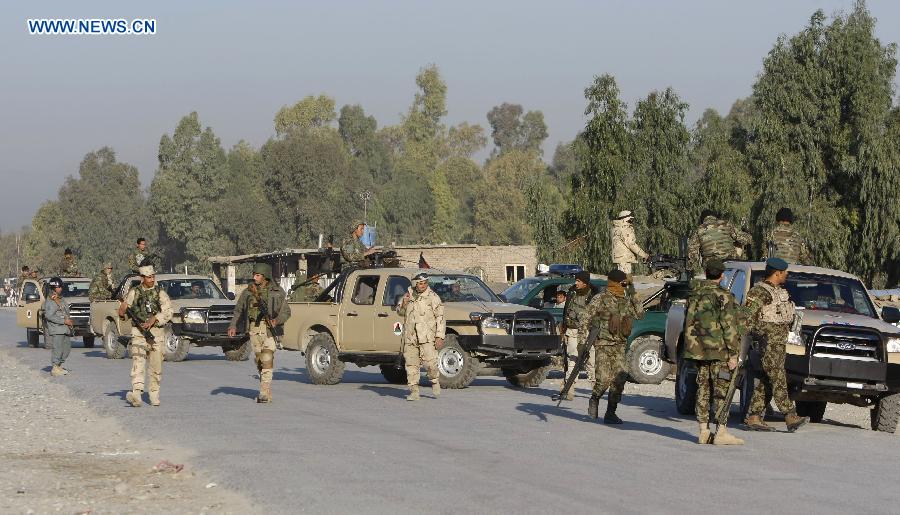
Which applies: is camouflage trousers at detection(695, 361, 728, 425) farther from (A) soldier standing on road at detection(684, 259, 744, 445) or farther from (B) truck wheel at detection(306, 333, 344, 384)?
(B) truck wheel at detection(306, 333, 344, 384)

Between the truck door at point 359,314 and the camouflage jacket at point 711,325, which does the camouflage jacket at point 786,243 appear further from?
the truck door at point 359,314

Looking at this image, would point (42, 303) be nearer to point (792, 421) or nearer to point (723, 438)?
point (792, 421)

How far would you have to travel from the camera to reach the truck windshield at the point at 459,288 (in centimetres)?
2261

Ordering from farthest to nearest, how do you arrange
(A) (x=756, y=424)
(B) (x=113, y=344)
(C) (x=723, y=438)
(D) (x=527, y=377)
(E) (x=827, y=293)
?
(B) (x=113, y=344)
(D) (x=527, y=377)
(E) (x=827, y=293)
(A) (x=756, y=424)
(C) (x=723, y=438)

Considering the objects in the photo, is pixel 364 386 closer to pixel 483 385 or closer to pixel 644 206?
pixel 483 385

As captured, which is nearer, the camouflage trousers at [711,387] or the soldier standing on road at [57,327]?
the camouflage trousers at [711,387]

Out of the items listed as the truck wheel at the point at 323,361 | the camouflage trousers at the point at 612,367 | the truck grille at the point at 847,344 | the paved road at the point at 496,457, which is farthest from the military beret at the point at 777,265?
the truck wheel at the point at 323,361

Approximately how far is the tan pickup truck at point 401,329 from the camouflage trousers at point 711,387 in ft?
24.3

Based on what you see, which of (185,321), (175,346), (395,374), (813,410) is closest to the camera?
(813,410)

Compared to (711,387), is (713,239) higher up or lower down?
higher up

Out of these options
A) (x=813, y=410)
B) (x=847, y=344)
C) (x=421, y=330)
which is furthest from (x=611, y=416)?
→ (x=421, y=330)

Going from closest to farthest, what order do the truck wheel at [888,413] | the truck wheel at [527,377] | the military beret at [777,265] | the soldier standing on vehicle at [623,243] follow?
the military beret at [777,265]
the truck wheel at [888,413]
the soldier standing on vehicle at [623,243]
the truck wheel at [527,377]

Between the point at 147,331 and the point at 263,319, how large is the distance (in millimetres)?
1620

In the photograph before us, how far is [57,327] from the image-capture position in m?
26.5
